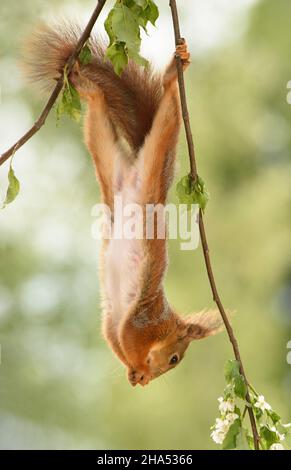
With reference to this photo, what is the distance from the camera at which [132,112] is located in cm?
264

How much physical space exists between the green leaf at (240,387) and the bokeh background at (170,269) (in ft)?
19.6

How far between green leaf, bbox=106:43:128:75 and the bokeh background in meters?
5.88

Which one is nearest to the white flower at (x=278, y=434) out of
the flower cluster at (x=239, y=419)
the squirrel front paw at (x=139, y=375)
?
the flower cluster at (x=239, y=419)

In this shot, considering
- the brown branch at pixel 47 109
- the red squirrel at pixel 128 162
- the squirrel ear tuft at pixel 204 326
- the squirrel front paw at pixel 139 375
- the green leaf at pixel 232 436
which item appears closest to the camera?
the brown branch at pixel 47 109

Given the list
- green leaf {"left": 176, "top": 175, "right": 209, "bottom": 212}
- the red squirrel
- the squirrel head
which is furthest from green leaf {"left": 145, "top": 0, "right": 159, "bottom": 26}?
the squirrel head

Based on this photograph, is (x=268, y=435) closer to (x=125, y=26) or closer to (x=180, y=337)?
(x=180, y=337)

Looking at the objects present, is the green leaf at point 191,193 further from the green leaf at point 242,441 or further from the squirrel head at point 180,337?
the squirrel head at point 180,337

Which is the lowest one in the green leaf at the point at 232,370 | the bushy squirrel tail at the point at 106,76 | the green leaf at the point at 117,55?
the green leaf at the point at 232,370

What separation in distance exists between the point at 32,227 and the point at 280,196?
3024mm

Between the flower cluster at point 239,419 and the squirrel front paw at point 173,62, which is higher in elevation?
the squirrel front paw at point 173,62

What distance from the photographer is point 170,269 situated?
8.97m

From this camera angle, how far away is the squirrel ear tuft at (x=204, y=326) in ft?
9.09

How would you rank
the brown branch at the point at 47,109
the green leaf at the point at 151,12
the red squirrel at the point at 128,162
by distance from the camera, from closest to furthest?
the brown branch at the point at 47,109, the green leaf at the point at 151,12, the red squirrel at the point at 128,162

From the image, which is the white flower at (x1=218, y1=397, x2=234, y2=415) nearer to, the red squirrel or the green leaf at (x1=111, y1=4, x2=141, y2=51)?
the red squirrel
